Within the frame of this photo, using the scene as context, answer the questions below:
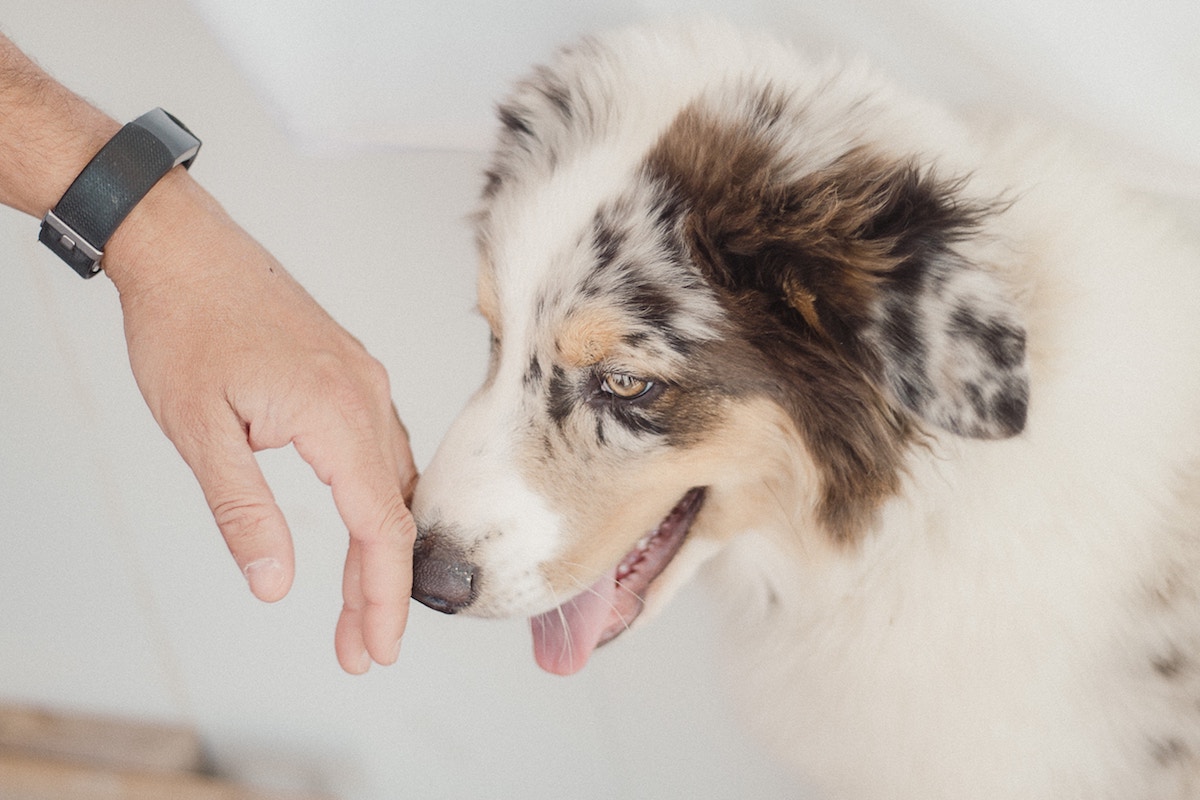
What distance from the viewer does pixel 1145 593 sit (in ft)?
3.94

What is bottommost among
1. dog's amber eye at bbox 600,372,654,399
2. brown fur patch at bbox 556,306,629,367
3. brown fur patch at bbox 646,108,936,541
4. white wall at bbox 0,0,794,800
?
white wall at bbox 0,0,794,800

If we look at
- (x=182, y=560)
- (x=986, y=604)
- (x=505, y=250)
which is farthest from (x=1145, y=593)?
(x=182, y=560)

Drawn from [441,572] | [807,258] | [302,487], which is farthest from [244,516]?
[302,487]

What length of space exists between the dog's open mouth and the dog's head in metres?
0.08

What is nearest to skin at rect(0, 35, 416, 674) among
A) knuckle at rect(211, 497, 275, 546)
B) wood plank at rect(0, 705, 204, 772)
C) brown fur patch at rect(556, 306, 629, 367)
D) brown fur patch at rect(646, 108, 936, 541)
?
knuckle at rect(211, 497, 275, 546)

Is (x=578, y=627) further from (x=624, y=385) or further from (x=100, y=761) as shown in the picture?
(x=100, y=761)

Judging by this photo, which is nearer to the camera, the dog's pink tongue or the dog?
the dog

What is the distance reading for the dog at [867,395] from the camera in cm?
A: 107

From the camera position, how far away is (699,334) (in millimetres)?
1120

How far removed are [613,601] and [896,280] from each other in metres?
0.62

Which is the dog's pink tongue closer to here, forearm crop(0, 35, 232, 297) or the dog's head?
the dog's head

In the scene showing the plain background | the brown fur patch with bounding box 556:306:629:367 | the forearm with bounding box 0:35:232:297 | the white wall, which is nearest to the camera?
the brown fur patch with bounding box 556:306:629:367

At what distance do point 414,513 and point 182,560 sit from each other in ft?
4.14

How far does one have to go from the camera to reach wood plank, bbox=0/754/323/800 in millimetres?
2036
